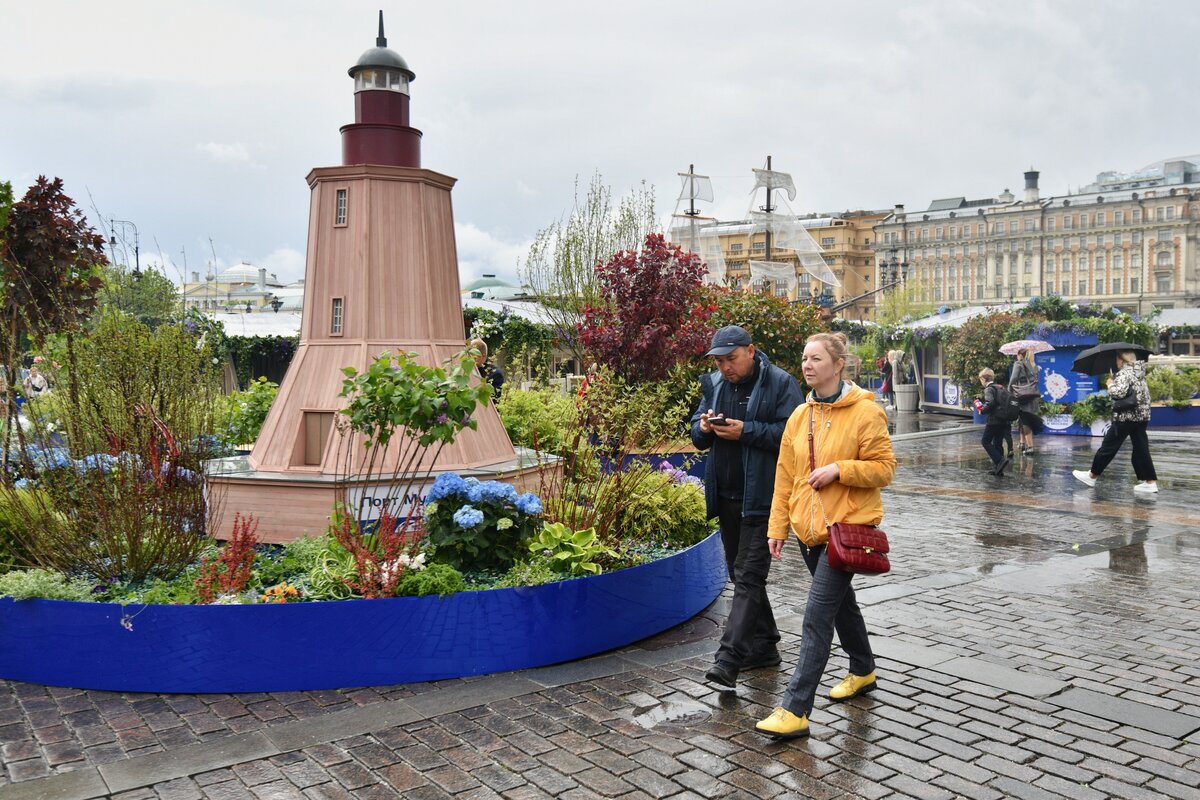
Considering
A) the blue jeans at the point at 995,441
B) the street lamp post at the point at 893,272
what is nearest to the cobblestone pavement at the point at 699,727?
the blue jeans at the point at 995,441

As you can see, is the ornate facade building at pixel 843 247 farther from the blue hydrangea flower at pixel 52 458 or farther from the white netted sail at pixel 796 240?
the blue hydrangea flower at pixel 52 458

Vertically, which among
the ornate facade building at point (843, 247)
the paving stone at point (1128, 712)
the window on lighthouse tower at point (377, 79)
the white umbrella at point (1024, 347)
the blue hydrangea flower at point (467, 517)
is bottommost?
the paving stone at point (1128, 712)

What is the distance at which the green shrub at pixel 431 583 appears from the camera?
5.38 meters

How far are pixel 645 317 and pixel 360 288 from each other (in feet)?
17.0

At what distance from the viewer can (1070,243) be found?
122 meters

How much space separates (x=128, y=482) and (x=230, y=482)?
77.3 inches

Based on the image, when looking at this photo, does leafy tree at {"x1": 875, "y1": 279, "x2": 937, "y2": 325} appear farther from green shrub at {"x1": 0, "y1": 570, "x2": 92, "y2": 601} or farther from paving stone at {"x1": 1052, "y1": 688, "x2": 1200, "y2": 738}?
green shrub at {"x1": 0, "y1": 570, "x2": 92, "y2": 601}

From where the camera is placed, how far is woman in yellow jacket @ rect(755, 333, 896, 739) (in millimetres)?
4547

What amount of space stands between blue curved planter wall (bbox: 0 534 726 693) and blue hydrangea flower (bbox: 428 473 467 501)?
81 centimetres

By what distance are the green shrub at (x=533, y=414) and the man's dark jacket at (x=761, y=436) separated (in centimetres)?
436

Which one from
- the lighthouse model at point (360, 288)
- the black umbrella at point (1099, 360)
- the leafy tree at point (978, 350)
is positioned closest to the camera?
the lighthouse model at point (360, 288)

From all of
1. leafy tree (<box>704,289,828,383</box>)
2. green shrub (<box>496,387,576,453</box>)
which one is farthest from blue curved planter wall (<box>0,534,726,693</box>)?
leafy tree (<box>704,289,828,383</box>)

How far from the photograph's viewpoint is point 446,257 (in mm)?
8406

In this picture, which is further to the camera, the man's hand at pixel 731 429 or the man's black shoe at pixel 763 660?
the man's black shoe at pixel 763 660
